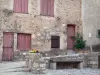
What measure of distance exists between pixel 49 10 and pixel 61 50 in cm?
336

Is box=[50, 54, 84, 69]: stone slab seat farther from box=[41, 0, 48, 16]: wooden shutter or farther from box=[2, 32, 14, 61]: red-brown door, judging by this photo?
box=[41, 0, 48, 16]: wooden shutter

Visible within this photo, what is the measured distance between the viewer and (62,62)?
48.0 ft

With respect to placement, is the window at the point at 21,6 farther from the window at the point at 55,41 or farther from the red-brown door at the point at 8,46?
the window at the point at 55,41

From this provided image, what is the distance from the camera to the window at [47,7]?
18969 mm

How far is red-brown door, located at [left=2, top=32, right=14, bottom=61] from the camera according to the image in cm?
1747

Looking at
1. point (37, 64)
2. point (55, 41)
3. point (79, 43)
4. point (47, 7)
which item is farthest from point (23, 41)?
point (37, 64)

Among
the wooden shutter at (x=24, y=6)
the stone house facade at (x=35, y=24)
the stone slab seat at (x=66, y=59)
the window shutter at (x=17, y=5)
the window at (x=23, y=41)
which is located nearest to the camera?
the stone slab seat at (x=66, y=59)

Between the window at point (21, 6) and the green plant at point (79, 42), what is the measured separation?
4.87 meters

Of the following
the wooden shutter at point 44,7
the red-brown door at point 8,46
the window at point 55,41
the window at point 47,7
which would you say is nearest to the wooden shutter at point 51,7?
the window at point 47,7

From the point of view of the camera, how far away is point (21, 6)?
18.2 m

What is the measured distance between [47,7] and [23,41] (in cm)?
340

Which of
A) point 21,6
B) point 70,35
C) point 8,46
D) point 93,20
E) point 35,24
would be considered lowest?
point 8,46

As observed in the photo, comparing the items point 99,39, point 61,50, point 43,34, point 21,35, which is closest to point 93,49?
point 99,39

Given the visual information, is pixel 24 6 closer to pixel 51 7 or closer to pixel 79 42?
pixel 51 7
